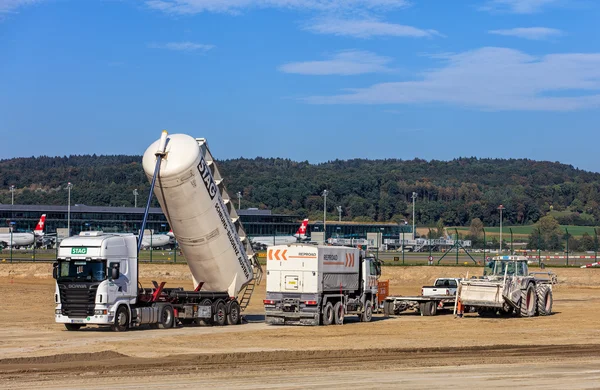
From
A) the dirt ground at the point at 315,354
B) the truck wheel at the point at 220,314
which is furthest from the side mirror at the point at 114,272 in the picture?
the truck wheel at the point at 220,314

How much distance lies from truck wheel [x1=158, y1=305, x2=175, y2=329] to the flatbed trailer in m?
11.9

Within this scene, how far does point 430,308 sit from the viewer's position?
41031mm

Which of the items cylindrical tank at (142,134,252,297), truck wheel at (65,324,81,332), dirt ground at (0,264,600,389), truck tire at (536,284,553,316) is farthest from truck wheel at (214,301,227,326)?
truck tire at (536,284,553,316)

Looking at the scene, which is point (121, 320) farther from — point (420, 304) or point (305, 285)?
point (420, 304)

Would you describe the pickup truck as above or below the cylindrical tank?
below

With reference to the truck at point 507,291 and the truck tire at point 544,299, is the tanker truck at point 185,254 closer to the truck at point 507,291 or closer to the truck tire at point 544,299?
the truck at point 507,291

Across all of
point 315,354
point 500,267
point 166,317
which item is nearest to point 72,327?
point 166,317

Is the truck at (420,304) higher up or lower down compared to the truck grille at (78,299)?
lower down

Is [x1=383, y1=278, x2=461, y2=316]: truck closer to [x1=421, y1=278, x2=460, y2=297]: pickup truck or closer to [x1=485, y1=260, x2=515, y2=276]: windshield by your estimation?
[x1=421, y1=278, x2=460, y2=297]: pickup truck

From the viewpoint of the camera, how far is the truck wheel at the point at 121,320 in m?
30.6

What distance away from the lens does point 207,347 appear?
26.1 m

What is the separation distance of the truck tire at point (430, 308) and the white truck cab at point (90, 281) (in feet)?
50.2

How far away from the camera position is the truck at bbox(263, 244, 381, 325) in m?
33.9

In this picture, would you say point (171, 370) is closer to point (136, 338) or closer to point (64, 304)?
point (136, 338)
